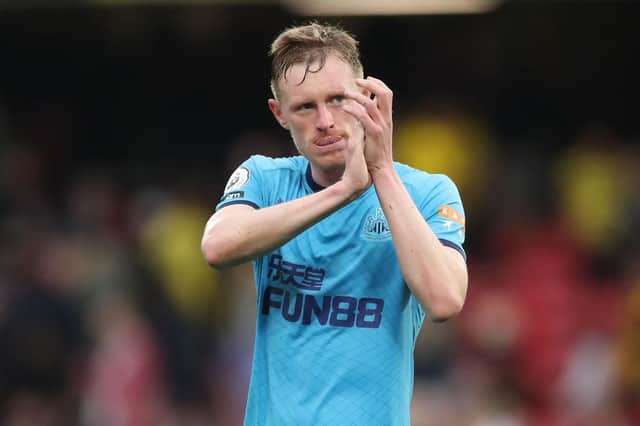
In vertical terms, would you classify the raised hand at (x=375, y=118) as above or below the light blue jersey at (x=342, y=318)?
above

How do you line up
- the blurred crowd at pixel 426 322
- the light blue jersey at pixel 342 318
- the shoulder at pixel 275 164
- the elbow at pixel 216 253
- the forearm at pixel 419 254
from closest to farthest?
the forearm at pixel 419 254, the elbow at pixel 216 253, the light blue jersey at pixel 342 318, the shoulder at pixel 275 164, the blurred crowd at pixel 426 322

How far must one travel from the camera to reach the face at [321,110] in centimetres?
396

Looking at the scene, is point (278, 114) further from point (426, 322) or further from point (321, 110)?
point (426, 322)

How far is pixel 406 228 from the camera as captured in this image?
370 centimetres

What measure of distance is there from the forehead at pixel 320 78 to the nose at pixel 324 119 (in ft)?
0.18

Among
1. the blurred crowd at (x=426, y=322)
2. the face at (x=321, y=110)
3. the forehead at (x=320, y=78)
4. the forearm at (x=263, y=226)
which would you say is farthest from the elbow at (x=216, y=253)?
the blurred crowd at (x=426, y=322)

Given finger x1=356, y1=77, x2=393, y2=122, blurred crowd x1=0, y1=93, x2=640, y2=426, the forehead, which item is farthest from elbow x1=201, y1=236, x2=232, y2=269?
blurred crowd x1=0, y1=93, x2=640, y2=426

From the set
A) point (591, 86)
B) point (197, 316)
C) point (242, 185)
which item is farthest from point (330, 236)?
point (591, 86)

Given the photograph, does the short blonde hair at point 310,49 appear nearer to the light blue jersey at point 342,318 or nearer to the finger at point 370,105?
the finger at point 370,105

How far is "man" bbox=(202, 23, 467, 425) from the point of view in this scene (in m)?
3.95

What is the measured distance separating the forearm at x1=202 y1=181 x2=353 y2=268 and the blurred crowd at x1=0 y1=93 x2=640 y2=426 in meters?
5.73

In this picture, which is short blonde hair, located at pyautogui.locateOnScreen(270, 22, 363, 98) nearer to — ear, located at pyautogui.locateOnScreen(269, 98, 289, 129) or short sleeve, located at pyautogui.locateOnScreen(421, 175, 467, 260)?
ear, located at pyautogui.locateOnScreen(269, 98, 289, 129)

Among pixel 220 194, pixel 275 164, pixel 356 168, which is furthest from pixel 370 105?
pixel 220 194

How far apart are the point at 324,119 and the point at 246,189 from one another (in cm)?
43
